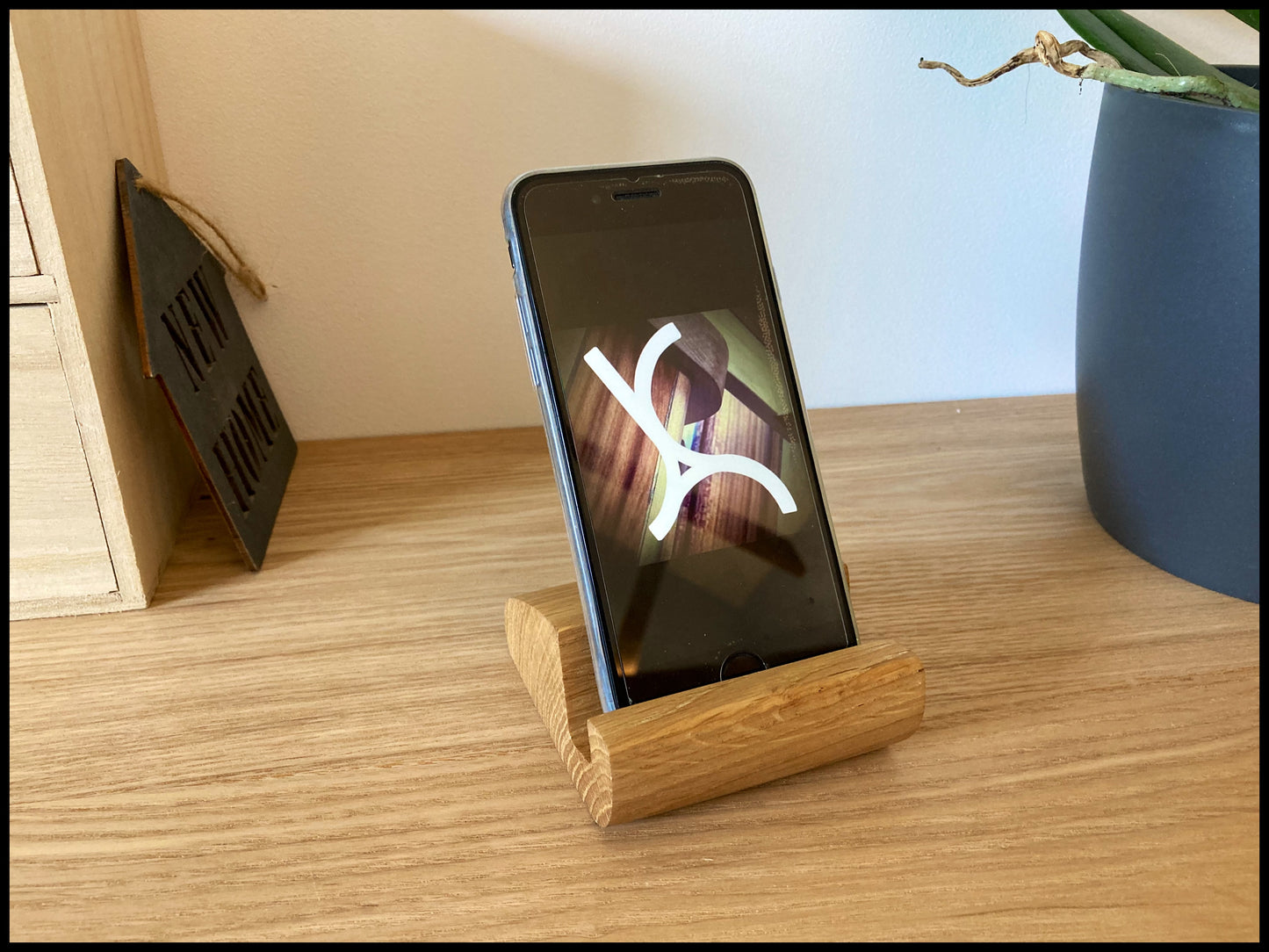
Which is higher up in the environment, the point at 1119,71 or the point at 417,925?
the point at 1119,71

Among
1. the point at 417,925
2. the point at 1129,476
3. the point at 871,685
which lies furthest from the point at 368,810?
the point at 1129,476

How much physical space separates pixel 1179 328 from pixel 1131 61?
5.0 inches

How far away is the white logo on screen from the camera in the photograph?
0.38 meters

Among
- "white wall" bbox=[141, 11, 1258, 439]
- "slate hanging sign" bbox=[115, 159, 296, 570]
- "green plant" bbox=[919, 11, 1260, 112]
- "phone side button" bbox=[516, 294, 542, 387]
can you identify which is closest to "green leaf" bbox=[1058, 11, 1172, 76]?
"green plant" bbox=[919, 11, 1260, 112]

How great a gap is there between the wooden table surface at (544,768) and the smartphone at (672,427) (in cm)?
6

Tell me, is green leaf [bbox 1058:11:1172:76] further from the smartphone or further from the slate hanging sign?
the slate hanging sign

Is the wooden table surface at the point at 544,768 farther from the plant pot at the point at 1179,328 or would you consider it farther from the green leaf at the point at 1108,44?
the green leaf at the point at 1108,44

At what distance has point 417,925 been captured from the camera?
11.7 inches

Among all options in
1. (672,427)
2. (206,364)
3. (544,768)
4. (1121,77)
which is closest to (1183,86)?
(1121,77)

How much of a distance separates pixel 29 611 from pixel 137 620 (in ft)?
0.17

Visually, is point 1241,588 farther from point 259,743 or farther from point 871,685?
point 259,743

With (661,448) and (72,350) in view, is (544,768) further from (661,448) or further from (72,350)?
(72,350)

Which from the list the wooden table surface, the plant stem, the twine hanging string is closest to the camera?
the wooden table surface

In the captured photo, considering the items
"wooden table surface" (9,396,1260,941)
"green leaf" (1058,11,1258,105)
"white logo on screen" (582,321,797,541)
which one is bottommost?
"wooden table surface" (9,396,1260,941)
